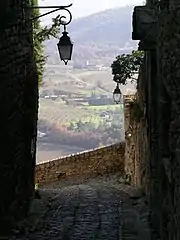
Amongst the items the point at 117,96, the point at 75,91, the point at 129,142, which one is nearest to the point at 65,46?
the point at 129,142

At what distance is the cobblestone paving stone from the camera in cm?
751

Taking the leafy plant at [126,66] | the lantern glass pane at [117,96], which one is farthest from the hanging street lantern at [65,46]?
the lantern glass pane at [117,96]

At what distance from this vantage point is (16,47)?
7.92 meters

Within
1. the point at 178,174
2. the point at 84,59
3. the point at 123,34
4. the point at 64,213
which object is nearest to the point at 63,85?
the point at 84,59

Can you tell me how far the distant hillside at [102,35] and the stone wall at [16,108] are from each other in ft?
90.9

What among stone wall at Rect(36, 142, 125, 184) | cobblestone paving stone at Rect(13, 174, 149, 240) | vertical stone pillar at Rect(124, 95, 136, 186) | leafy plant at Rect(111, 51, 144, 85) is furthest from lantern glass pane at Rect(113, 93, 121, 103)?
cobblestone paving stone at Rect(13, 174, 149, 240)

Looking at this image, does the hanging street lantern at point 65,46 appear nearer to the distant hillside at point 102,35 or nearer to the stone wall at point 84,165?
the stone wall at point 84,165

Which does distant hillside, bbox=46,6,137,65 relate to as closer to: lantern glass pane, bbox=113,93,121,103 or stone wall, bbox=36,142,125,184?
stone wall, bbox=36,142,125,184

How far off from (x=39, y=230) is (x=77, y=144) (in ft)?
58.0

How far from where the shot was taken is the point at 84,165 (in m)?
16.5

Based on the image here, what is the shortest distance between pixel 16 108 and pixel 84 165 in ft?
29.1

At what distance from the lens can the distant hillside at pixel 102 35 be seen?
124 feet

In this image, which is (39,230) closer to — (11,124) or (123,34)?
(11,124)

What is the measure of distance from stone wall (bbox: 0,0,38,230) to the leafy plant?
3.70 m
